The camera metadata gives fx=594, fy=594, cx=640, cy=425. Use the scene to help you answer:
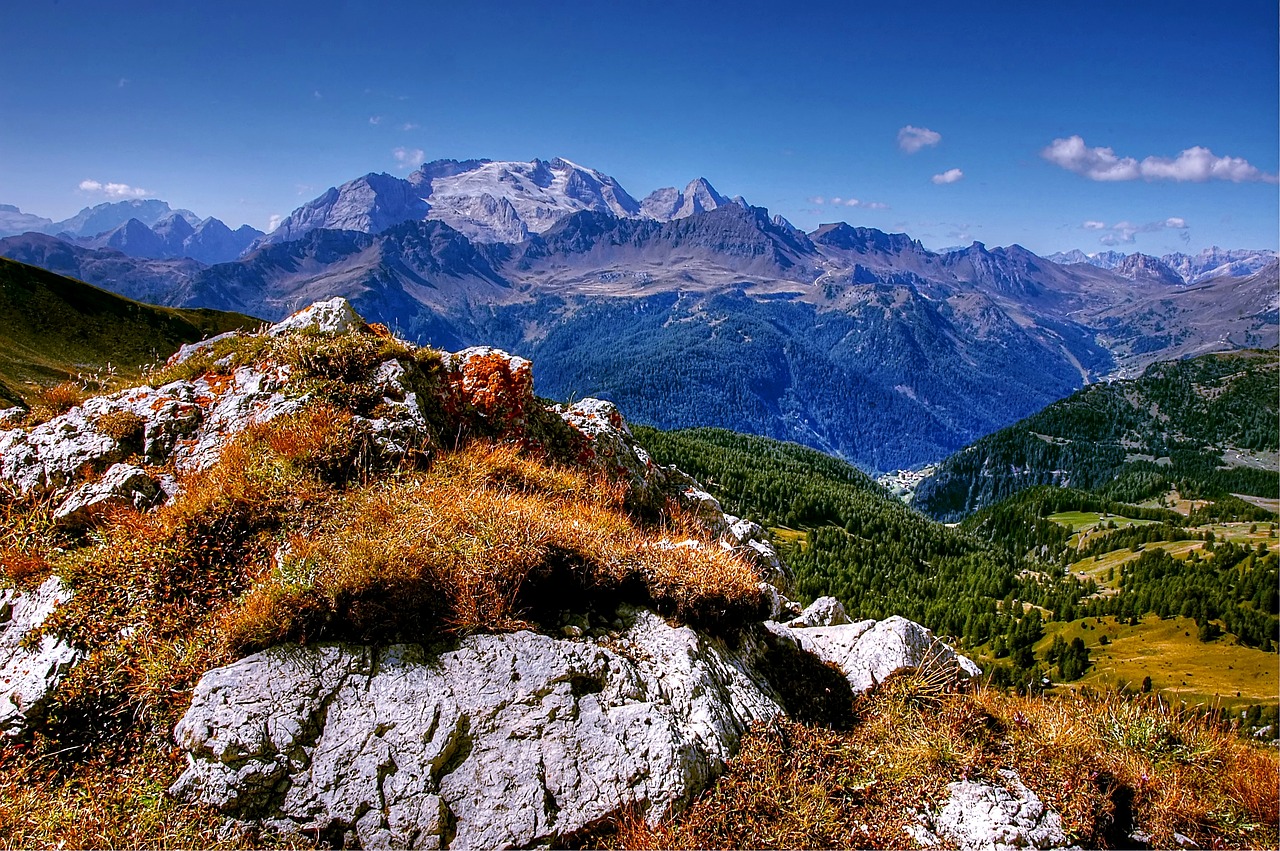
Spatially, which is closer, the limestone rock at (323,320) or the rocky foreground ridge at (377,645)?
the rocky foreground ridge at (377,645)

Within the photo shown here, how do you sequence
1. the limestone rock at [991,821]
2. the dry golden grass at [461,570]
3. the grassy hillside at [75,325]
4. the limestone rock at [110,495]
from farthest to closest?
the grassy hillside at [75,325]
the limestone rock at [110,495]
the dry golden grass at [461,570]
the limestone rock at [991,821]

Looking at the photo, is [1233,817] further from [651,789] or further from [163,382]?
[163,382]

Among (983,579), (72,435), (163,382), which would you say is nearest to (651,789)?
(72,435)

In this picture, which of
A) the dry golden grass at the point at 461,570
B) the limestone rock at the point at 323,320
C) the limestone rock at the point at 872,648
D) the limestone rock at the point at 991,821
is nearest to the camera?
the limestone rock at the point at 991,821

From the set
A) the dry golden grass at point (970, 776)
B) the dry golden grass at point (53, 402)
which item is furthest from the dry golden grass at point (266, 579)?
the dry golden grass at point (53, 402)

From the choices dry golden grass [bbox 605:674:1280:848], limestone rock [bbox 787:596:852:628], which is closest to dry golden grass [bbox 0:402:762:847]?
dry golden grass [bbox 605:674:1280:848]

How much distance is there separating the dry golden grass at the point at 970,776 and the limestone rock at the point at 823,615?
5050mm

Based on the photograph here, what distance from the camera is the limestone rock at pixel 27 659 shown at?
620cm

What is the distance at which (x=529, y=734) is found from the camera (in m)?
6.30

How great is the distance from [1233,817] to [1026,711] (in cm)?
222

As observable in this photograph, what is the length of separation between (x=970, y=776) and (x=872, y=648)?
2.57 metres

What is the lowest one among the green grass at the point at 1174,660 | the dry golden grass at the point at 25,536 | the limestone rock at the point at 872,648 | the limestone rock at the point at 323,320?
the green grass at the point at 1174,660

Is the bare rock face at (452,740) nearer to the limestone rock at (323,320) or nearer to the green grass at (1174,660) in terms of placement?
the limestone rock at (323,320)

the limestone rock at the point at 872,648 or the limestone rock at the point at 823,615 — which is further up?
the limestone rock at the point at 872,648
